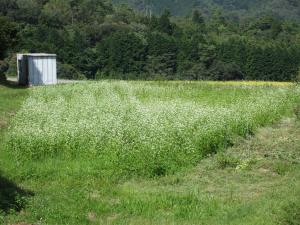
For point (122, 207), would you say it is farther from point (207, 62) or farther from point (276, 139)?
point (207, 62)

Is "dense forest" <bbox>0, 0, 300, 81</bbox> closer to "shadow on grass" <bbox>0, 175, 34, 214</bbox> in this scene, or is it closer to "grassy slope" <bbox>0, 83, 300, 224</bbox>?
"grassy slope" <bbox>0, 83, 300, 224</bbox>

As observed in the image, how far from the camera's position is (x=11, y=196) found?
9.10 meters

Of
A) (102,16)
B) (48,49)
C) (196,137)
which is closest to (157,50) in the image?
(48,49)

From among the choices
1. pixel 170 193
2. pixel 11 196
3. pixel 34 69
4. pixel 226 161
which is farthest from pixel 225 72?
pixel 11 196

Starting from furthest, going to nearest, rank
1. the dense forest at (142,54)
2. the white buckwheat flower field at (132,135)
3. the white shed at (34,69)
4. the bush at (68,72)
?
the dense forest at (142,54) → the bush at (68,72) → the white shed at (34,69) → the white buckwheat flower field at (132,135)

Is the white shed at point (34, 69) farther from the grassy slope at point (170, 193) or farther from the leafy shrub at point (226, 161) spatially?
the leafy shrub at point (226, 161)

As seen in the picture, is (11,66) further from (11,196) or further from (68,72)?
(11,196)

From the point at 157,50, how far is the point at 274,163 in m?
64.2

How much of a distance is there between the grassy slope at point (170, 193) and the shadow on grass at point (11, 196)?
0.06ft

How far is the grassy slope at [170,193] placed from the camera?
8570 millimetres

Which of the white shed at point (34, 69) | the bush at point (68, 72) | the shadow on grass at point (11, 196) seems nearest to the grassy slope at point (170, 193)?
the shadow on grass at point (11, 196)

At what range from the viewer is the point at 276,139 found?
1492cm

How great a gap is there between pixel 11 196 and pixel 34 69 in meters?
24.6

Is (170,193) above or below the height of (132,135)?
below
